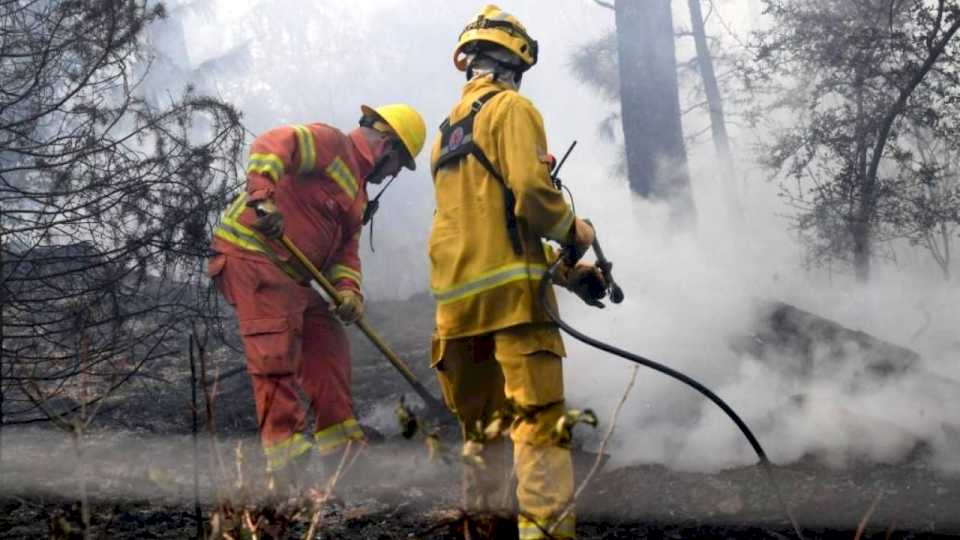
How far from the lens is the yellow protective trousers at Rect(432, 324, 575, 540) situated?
126 inches

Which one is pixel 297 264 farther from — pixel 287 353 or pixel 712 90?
pixel 712 90

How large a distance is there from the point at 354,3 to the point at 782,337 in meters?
12.4

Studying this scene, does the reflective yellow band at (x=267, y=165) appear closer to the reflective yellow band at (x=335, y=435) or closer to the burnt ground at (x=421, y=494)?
the burnt ground at (x=421, y=494)

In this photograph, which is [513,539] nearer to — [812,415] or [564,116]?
[812,415]

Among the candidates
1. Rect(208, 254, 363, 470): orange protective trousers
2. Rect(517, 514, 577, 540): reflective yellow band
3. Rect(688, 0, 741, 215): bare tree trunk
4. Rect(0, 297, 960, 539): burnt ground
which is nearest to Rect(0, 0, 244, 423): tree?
Rect(0, 297, 960, 539): burnt ground

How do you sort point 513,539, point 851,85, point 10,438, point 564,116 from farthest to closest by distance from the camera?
point 564,116, point 851,85, point 10,438, point 513,539

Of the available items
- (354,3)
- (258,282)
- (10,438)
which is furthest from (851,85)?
(354,3)

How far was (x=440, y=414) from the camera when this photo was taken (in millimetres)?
5230

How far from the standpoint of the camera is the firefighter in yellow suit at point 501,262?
10.8 ft

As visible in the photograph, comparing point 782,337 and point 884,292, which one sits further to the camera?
point 884,292

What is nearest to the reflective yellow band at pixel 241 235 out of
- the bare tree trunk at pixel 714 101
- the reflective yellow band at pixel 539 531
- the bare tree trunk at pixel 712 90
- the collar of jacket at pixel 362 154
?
the collar of jacket at pixel 362 154

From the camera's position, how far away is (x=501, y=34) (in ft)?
12.1

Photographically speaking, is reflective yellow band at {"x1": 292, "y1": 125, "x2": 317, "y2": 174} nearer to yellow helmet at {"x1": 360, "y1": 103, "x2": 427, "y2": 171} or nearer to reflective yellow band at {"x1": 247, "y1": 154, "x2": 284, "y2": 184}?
reflective yellow band at {"x1": 247, "y1": 154, "x2": 284, "y2": 184}

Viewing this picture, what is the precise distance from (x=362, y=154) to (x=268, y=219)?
78 cm
